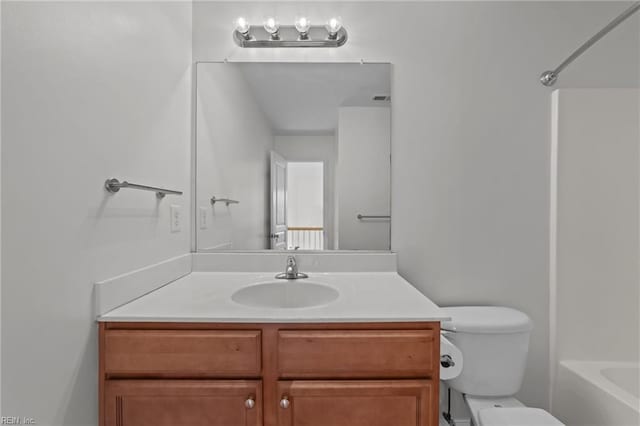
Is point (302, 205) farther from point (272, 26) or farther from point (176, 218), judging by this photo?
point (272, 26)

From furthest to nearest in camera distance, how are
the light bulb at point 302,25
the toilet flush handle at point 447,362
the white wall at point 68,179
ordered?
the light bulb at point 302,25
the toilet flush handle at point 447,362
the white wall at point 68,179

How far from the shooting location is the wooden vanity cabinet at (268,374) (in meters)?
0.99

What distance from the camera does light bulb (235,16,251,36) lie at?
5.23ft

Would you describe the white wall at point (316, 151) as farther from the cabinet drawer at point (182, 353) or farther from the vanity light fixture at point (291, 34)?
the cabinet drawer at point (182, 353)

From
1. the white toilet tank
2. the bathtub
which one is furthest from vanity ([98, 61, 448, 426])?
the bathtub

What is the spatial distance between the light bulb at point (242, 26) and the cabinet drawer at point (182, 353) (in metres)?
1.33

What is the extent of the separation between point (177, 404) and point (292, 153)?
1.14 m

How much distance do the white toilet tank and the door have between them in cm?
84

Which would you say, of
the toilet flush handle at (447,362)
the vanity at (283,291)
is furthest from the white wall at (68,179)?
the toilet flush handle at (447,362)

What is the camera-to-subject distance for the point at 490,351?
1402 mm

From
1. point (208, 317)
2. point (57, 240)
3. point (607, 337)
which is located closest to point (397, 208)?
point (208, 317)

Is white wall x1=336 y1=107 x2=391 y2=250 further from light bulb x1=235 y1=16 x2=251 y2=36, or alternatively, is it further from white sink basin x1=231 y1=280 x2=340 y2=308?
light bulb x1=235 y1=16 x2=251 y2=36

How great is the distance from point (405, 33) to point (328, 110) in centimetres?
52

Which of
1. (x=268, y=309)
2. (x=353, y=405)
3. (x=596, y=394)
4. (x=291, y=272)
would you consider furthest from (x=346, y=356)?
(x=596, y=394)
